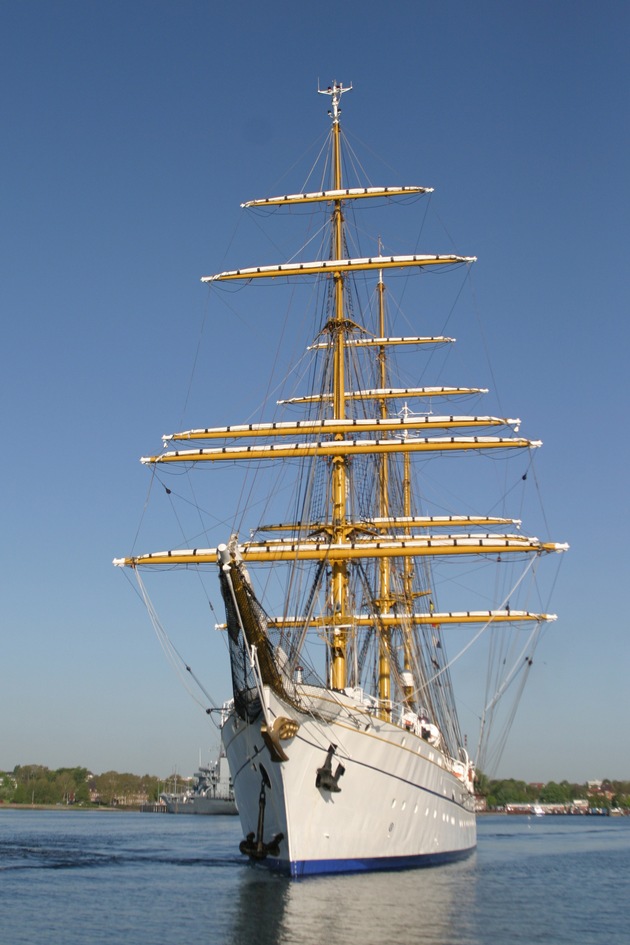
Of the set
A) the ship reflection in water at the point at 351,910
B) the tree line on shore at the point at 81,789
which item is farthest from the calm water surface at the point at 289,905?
the tree line on shore at the point at 81,789

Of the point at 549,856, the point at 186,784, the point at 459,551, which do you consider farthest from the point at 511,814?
the point at 459,551

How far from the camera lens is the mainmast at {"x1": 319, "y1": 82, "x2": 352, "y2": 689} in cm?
3575

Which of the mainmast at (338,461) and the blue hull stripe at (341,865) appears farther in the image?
the mainmast at (338,461)

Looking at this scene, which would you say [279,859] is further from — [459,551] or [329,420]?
[329,420]

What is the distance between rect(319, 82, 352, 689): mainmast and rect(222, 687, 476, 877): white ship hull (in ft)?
14.3

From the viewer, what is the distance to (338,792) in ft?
91.7

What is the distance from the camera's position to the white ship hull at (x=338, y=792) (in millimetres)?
27438

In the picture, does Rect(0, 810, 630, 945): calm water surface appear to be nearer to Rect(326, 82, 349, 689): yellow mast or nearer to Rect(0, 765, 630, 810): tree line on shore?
Rect(326, 82, 349, 689): yellow mast

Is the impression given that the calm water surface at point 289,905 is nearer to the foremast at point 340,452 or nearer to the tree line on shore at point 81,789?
the foremast at point 340,452

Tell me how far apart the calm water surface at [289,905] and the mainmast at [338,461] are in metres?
7.92

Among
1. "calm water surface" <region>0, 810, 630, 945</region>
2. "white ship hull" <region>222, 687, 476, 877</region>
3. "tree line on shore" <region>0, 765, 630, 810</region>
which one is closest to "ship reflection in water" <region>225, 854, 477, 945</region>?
"calm water surface" <region>0, 810, 630, 945</region>

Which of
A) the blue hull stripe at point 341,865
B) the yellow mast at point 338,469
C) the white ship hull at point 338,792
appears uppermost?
the yellow mast at point 338,469

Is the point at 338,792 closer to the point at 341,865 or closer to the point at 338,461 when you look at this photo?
the point at 341,865

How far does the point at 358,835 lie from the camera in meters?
29.0
